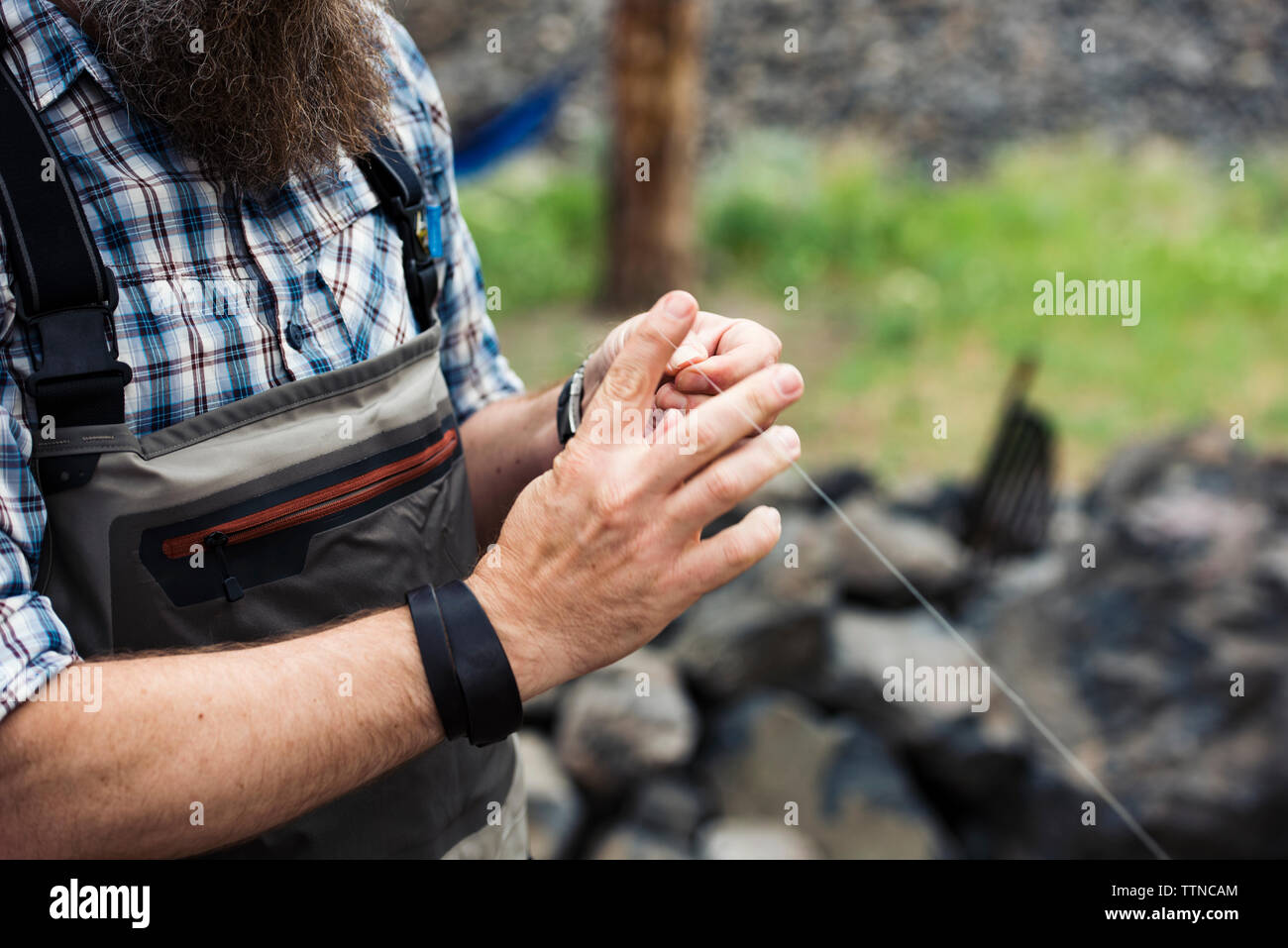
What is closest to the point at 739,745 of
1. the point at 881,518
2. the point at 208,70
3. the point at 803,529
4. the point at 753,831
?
the point at 753,831

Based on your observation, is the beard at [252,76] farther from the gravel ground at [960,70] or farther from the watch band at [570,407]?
the gravel ground at [960,70]

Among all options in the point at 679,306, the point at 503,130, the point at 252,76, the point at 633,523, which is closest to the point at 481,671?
the point at 633,523

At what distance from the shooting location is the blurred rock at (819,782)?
2.84m

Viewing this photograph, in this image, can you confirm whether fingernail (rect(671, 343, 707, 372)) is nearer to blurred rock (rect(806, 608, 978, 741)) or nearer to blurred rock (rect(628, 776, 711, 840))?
blurred rock (rect(628, 776, 711, 840))

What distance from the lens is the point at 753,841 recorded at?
2.81m

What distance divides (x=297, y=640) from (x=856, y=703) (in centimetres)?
240

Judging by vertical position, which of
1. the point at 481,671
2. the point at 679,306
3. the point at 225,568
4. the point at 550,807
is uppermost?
the point at 679,306

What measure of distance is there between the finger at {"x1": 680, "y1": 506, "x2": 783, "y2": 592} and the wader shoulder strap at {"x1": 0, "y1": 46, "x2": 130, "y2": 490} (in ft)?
2.03

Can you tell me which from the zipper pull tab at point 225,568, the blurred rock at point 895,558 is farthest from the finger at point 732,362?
the blurred rock at point 895,558

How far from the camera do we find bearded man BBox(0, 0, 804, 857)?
100cm

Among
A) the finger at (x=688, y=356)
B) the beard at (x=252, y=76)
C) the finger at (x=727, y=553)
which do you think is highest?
the beard at (x=252, y=76)

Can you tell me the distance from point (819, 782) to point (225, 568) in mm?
2166
